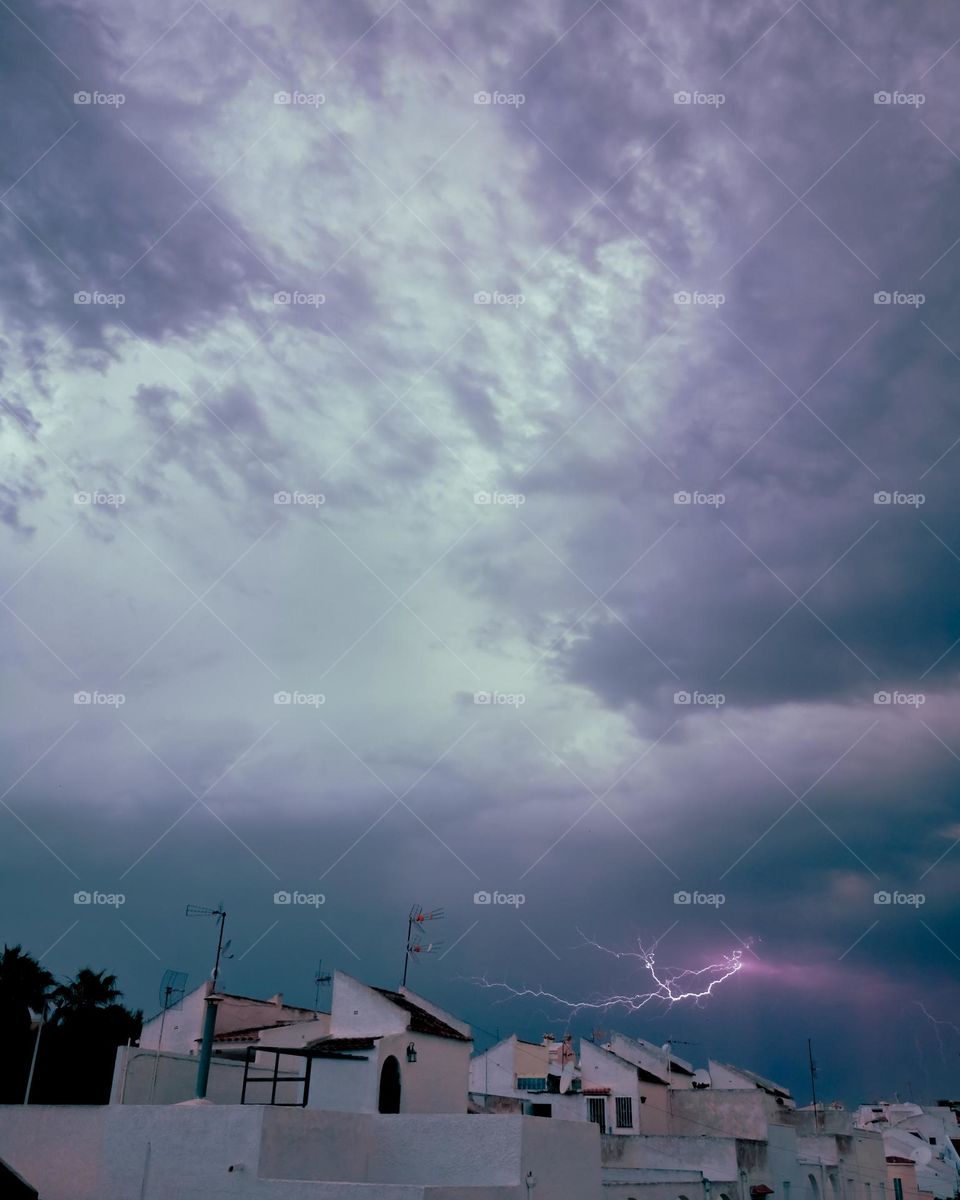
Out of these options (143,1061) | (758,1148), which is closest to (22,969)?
(143,1061)

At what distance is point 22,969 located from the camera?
35.2m

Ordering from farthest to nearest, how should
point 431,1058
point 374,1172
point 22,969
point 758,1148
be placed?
point 22,969
point 758,1148
point 431,1058
point 374,1172

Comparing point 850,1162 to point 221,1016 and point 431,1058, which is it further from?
point 221,1016

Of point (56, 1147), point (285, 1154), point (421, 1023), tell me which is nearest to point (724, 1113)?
point (421, 1023)

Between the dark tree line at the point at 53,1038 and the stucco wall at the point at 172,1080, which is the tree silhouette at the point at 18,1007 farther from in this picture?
the stucco wall at the point at 172,1080

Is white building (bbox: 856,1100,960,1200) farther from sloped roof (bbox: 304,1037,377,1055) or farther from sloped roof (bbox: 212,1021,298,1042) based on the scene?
sloped roof (bbox: 304,1037,377,1055)

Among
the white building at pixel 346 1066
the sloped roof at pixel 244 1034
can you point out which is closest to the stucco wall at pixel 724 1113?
the white building at pixel 346 1066

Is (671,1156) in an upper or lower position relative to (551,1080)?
lower

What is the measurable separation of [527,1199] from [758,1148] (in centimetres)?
1633

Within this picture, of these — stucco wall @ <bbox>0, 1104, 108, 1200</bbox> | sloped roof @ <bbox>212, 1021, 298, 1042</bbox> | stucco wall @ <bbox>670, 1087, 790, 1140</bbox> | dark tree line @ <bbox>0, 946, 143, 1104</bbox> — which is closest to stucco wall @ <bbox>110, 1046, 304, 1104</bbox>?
stucco wall @ <bbox>0, 1104, 108, 1200</bbox>

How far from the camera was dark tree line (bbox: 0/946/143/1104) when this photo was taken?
32.0m

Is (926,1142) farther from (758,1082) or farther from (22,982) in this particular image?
(22,982)

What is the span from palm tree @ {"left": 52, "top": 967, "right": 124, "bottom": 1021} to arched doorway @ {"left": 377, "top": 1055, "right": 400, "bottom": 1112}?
18416 millimetres

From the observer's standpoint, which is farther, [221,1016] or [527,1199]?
[221,1016]
